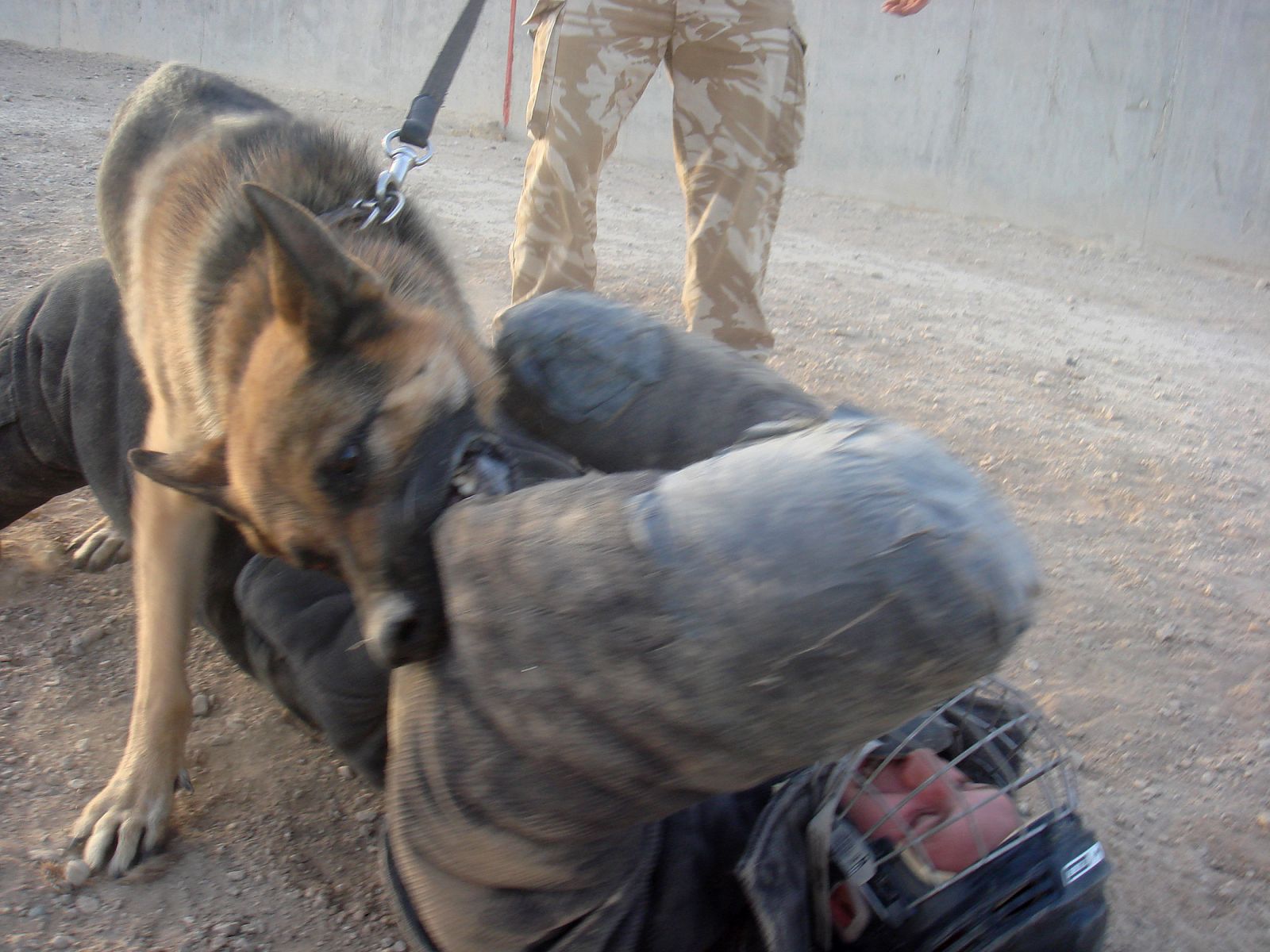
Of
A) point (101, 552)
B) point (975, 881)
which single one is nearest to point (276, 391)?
point (975, 881)

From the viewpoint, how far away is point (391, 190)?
2.49 metres

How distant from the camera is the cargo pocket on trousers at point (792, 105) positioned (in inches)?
153

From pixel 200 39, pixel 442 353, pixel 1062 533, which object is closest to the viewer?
pixel 442 353

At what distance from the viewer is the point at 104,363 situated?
9.15ft

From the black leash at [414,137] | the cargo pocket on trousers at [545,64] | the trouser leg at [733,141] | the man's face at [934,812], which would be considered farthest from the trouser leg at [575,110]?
the man's face at [934,812]

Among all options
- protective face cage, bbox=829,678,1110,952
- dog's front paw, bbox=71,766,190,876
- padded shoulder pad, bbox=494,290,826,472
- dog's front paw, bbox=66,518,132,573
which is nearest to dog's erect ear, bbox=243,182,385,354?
padded shoulder pad, bbox=494,290,826,472

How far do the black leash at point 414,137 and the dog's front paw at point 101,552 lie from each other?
133cm

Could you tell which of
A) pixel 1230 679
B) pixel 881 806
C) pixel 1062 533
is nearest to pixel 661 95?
pixel 1062 533

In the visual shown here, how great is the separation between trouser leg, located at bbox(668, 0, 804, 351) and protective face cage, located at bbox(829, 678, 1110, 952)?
94.9 inches

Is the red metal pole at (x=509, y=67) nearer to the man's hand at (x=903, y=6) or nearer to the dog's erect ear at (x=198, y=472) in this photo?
the man's hand at (x=903, y=6)

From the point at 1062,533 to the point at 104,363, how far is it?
2981mm

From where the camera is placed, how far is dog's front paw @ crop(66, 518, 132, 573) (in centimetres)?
306

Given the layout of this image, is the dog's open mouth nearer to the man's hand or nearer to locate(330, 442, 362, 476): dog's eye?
locate(330, 442, 362, 476): dog's eye

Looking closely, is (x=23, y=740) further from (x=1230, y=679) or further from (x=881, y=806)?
(x=1230, y=679)
